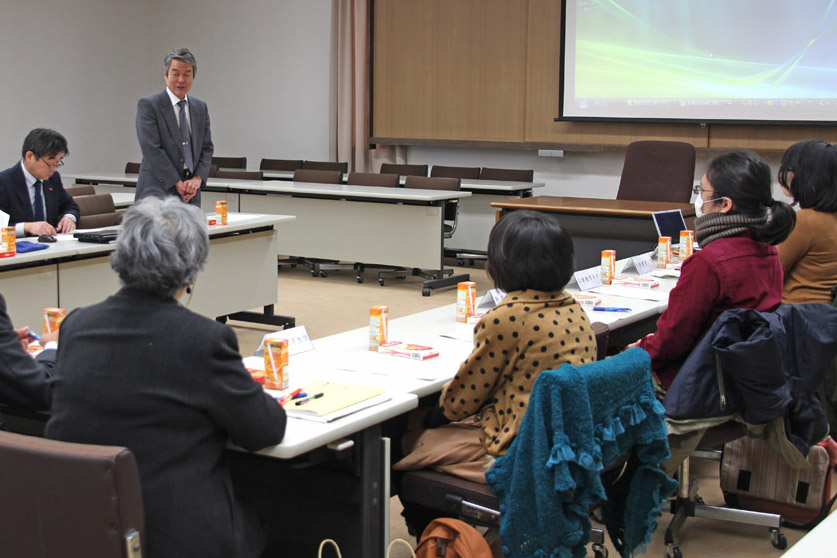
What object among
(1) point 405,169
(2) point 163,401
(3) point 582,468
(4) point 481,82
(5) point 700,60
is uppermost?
(5) point 700,60

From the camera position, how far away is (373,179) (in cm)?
838

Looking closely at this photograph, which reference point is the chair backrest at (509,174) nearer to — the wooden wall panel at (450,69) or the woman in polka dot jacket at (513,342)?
the wooden wall panel at (450,69)

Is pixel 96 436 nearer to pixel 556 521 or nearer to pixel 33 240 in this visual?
pixel 556 521

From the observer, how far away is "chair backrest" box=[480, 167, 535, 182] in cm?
873

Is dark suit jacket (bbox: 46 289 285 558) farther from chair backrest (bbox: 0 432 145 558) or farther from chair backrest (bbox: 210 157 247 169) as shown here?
chair backrest (bbox: 210 157 247 169)

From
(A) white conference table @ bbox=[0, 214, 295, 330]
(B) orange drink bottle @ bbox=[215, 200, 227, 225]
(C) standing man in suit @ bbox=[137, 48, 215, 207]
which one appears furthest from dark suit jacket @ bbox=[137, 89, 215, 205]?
(A) white conference table @ bbox=[0, 214, 295, 330]

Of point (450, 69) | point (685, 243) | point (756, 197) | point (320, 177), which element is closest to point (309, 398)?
point (756, 197)

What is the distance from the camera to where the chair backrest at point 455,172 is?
907cm

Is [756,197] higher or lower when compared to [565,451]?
higher

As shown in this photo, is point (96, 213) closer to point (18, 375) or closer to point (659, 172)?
point (18, 375)

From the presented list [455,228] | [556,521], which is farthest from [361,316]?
[556,521]

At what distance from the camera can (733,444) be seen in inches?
128

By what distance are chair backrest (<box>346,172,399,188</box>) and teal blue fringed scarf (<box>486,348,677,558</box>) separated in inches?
238

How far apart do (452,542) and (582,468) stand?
398 mm
